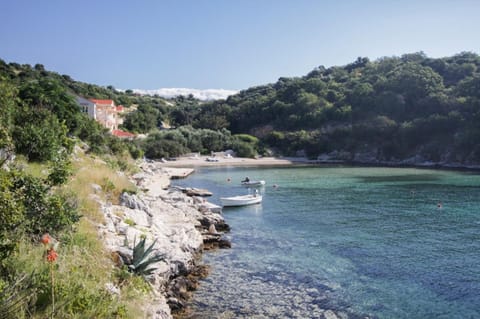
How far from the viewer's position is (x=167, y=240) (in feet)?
52.9

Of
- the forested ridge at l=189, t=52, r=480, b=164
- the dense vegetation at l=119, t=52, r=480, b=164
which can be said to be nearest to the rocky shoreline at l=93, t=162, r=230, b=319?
the forested ridge at l=189, t=52, r=480, b=164

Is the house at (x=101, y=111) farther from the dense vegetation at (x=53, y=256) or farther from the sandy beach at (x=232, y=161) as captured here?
the dense vegetation at (x=53, y=256)

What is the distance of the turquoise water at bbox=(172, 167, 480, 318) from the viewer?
40.2 feet

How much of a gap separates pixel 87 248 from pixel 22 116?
1305 cm

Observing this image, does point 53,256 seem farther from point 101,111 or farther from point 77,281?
point 101,111

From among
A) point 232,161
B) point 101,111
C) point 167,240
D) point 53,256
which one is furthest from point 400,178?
point 101,111

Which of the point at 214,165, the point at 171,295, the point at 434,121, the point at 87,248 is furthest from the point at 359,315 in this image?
the point at 434,121

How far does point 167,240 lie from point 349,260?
24.8 feet

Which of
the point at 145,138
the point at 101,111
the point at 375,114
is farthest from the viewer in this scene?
the point at 375,114

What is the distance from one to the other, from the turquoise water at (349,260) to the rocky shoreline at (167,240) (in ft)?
2.15

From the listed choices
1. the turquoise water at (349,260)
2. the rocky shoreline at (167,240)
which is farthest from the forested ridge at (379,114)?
the rocky shoreline at (167,240)

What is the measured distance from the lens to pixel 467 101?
240 ft

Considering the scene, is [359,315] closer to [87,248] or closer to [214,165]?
[87,248]

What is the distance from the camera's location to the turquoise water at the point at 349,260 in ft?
40.2
